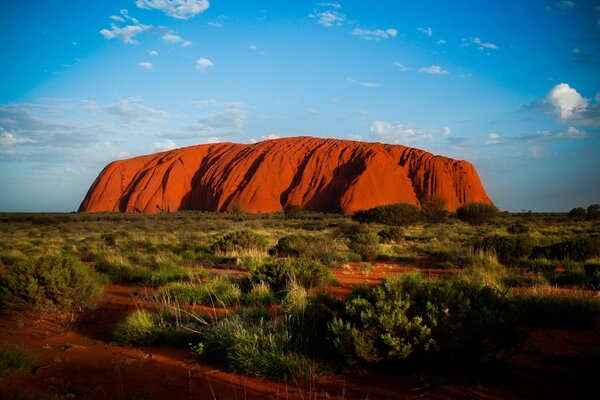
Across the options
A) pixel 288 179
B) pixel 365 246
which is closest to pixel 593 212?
pixel 365 246

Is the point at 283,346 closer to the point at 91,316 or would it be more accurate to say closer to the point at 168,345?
the point at 168,345

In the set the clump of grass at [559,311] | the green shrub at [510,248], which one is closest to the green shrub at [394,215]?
the green shrub at [510,248]

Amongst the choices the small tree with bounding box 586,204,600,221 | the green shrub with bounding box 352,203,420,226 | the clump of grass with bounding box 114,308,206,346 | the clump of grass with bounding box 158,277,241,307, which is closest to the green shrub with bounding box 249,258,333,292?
the clump of grass with bounding box 158,277,241,307

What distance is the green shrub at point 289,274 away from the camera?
6.88 m

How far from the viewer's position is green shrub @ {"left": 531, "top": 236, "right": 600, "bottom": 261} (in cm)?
1045

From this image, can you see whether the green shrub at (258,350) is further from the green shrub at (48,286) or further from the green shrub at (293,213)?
the green shrub at (293,213)

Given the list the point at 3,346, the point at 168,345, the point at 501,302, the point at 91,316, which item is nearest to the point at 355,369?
the point at 501,302

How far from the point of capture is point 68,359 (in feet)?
13.5

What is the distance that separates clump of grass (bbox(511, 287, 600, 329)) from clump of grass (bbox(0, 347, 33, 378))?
216 inches

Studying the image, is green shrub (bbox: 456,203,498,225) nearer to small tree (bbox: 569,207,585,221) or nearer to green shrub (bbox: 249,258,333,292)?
small tree (bbox: 569,207,585,221)

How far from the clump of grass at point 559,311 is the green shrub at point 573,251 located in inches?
259

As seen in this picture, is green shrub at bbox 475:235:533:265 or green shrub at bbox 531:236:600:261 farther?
green shrub at bbox 475:235:533:265

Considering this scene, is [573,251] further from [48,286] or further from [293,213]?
[293,213]

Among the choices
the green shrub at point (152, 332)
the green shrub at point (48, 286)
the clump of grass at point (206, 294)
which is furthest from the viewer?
the clump of grass at point (206, 294)
